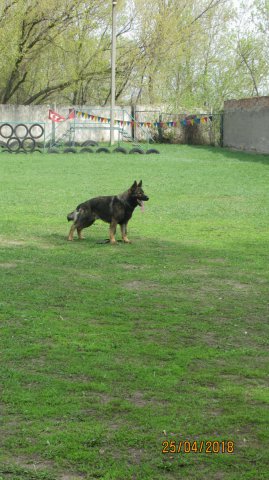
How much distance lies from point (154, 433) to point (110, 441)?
0.94 feet

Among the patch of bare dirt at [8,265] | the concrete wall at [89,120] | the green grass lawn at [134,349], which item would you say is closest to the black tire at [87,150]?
the concrete wall at [89,120]

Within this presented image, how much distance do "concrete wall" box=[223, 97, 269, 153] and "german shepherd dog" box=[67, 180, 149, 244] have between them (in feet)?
67.3

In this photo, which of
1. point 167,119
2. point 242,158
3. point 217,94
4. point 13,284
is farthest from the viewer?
point 217,94

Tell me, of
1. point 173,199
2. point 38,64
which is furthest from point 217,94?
point 173,199

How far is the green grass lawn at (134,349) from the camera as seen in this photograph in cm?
438

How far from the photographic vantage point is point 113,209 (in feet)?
38.5

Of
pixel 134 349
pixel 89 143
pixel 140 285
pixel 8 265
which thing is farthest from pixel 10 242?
pixel 89 143

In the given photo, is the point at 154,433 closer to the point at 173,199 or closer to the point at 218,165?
the point at 173,199

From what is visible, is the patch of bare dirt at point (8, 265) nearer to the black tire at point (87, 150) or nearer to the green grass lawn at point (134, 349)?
the green grass lawn at point (134, 349)

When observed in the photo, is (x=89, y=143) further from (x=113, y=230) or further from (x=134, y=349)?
(x=134, y=349)

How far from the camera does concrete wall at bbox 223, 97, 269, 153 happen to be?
31.9 metres

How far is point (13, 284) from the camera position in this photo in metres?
8.74
